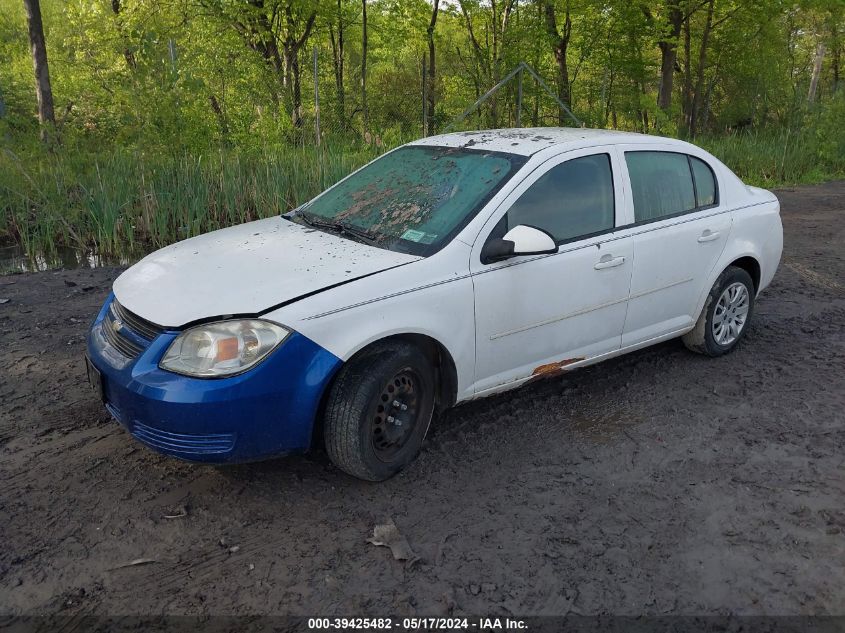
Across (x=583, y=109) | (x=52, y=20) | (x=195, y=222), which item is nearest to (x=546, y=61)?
(x=583, y=109)

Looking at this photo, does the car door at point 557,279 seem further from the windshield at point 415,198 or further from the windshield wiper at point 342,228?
the windshield wiper at point 342,228

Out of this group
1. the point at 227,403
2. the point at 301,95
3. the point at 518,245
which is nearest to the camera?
the point at 227,403

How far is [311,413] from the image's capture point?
10.1 feet

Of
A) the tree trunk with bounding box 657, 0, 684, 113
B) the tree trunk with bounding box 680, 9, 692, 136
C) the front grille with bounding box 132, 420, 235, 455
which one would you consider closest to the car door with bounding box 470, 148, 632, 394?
the front grille with bounding box 132, 420, 235, 455

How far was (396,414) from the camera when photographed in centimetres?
339

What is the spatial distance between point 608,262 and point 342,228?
1.53 meters

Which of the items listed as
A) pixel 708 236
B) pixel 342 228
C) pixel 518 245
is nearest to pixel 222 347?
pixel 342 228

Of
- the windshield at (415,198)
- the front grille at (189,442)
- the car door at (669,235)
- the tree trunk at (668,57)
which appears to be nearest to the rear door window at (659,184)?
the car door at (669,235)

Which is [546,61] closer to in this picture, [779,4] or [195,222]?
[779,4]

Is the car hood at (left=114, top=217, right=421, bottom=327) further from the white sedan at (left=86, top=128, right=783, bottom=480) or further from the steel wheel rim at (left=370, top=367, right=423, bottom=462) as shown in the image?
the steel wheel rim at (left=370, top=367, right=423, bottom=462)

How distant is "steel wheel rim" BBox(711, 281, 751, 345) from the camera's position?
495cm

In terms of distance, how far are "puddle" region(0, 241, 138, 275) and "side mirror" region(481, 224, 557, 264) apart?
5.29 m

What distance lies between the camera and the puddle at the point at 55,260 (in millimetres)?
7551

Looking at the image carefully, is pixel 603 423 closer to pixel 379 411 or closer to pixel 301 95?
pixel 379 411
